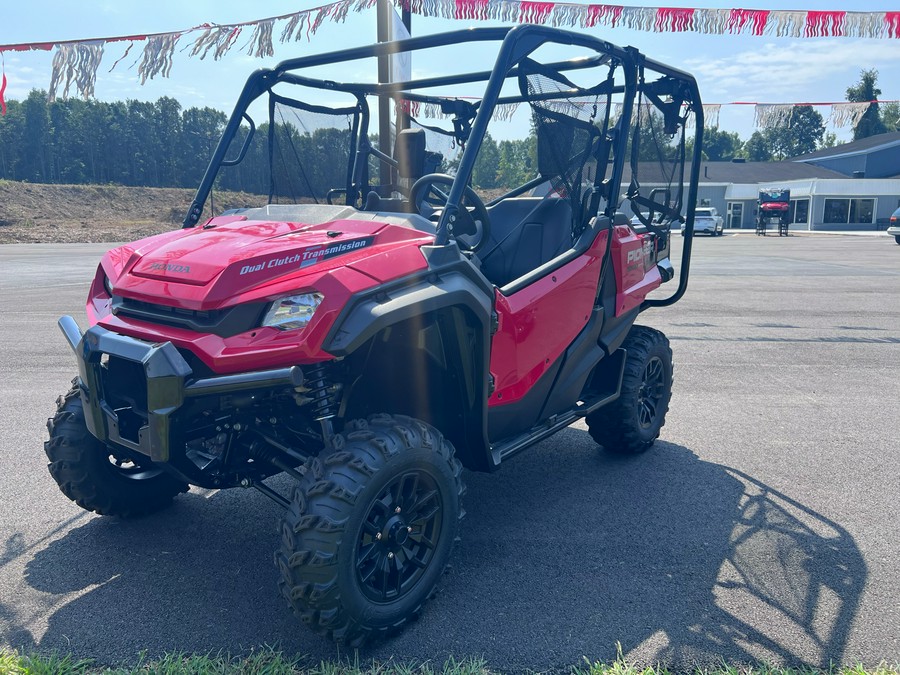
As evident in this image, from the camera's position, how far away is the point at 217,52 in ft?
31.1

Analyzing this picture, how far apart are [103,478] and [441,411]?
1586 millimetres

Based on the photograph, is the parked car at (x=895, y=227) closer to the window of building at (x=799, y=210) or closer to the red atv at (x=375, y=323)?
the window of building at (x=799, y=210)

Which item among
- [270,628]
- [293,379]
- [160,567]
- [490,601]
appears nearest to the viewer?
[293,379]

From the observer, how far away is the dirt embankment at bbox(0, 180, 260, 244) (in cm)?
4481

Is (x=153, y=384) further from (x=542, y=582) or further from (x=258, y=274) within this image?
(x=542, y=582)

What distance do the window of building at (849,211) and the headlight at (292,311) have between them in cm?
5293

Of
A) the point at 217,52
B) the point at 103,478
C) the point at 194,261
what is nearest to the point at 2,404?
the point at 103,478

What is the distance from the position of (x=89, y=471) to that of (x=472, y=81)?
3.00 metres

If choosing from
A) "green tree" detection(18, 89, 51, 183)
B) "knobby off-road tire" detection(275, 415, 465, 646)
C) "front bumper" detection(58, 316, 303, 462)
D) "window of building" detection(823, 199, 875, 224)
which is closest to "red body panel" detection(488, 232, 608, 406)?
"knobby off-road tire" detection(275, 415, 465, 646)

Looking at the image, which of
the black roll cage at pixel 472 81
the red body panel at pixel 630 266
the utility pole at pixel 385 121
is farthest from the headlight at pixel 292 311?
the red body panel at pixel 630 266

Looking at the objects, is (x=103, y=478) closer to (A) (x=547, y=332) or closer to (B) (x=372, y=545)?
(B) (x=372, y=545)

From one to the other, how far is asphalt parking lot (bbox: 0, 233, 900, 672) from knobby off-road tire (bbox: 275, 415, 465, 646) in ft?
0.58

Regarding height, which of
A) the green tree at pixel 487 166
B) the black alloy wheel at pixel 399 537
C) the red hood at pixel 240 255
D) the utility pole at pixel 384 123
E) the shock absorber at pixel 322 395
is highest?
the utility pole at pixel 384 123

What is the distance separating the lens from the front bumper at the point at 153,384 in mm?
2314
